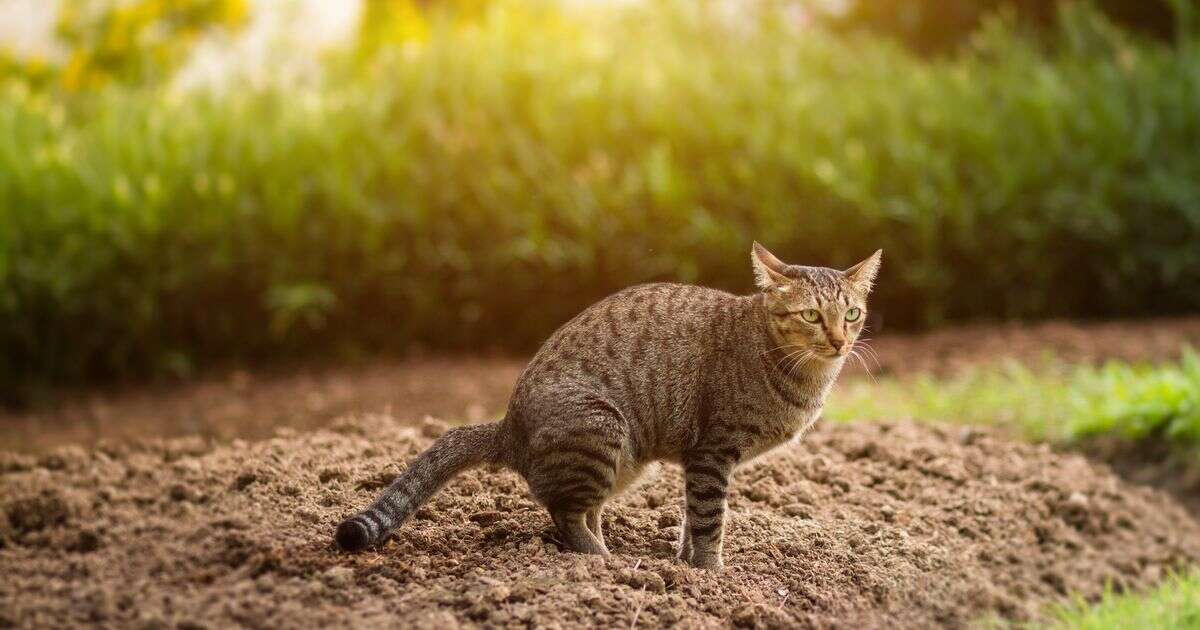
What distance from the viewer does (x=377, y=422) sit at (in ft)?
19.7

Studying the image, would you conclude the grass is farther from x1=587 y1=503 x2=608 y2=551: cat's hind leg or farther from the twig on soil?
the twig on soil

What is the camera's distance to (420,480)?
4.12m

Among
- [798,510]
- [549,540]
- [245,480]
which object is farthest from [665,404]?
[245,480]

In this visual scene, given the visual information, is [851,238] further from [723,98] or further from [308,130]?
[308,130]

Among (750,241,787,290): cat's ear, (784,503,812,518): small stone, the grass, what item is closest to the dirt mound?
(784,503,812,518): small stone

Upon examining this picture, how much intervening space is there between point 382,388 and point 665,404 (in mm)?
4578

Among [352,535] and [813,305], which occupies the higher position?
[813,305]

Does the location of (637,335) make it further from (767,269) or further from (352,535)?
(352,535)

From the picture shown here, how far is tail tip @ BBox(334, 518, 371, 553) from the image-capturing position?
3908mm

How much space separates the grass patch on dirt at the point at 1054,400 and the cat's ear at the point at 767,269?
279 centimetres

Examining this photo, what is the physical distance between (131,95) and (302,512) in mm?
7783

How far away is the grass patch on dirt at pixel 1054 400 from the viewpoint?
673cm

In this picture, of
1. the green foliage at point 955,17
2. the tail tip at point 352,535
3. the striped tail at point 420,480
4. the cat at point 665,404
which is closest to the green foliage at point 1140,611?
the cat at point 665,404

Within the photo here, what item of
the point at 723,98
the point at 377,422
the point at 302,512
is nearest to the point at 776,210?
the point at 723,98
